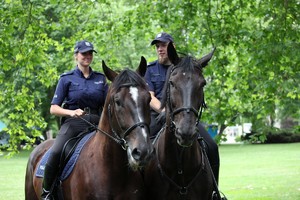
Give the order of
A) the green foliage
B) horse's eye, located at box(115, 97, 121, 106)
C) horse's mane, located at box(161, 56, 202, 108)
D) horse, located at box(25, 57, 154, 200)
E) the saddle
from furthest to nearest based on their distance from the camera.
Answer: the green foliage
the saddle
horse's mane, located at box(161, 56, 202, 108)
horse's eye, located at box(115, 97, 121, 106)
horse, located at box(25, 57, 154, 200)

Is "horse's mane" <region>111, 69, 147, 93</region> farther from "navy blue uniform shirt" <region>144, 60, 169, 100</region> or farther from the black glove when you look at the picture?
"navy blue uniform shirt" <region>144, 60, 169, 100</region>

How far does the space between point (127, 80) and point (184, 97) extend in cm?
76

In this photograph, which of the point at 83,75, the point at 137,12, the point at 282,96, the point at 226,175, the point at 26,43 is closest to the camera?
the point at 83,75

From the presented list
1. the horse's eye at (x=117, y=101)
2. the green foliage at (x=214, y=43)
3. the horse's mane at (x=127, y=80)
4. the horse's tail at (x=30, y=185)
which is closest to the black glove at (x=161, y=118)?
the horse's mane at (x=127, y=80)

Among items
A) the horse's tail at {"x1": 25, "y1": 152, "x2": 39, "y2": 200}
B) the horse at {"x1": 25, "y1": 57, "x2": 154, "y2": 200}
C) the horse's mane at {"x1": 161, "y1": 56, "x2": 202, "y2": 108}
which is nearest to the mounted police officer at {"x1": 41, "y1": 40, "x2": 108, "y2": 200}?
the horse at {"x1": 25, "y1": 57, "x2": 154, "y2": 200}

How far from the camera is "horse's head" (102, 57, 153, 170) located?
244 inches

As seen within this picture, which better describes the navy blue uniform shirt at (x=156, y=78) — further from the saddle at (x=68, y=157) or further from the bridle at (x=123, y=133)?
the bridle at (x=123, y=133)

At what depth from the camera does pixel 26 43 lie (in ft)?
52.5

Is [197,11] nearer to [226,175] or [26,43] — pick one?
[26,43]

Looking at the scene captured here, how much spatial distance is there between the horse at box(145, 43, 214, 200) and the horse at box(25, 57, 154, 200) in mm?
475

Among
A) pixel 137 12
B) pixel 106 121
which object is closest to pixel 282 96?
pixel 137 12

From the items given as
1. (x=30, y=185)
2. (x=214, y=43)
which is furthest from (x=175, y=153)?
(x=214, y=43)

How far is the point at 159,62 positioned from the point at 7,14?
8038 mm

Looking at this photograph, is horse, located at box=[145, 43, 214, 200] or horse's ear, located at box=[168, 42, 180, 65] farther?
horse's ear, located at box=[168, 42, 180, 65]
